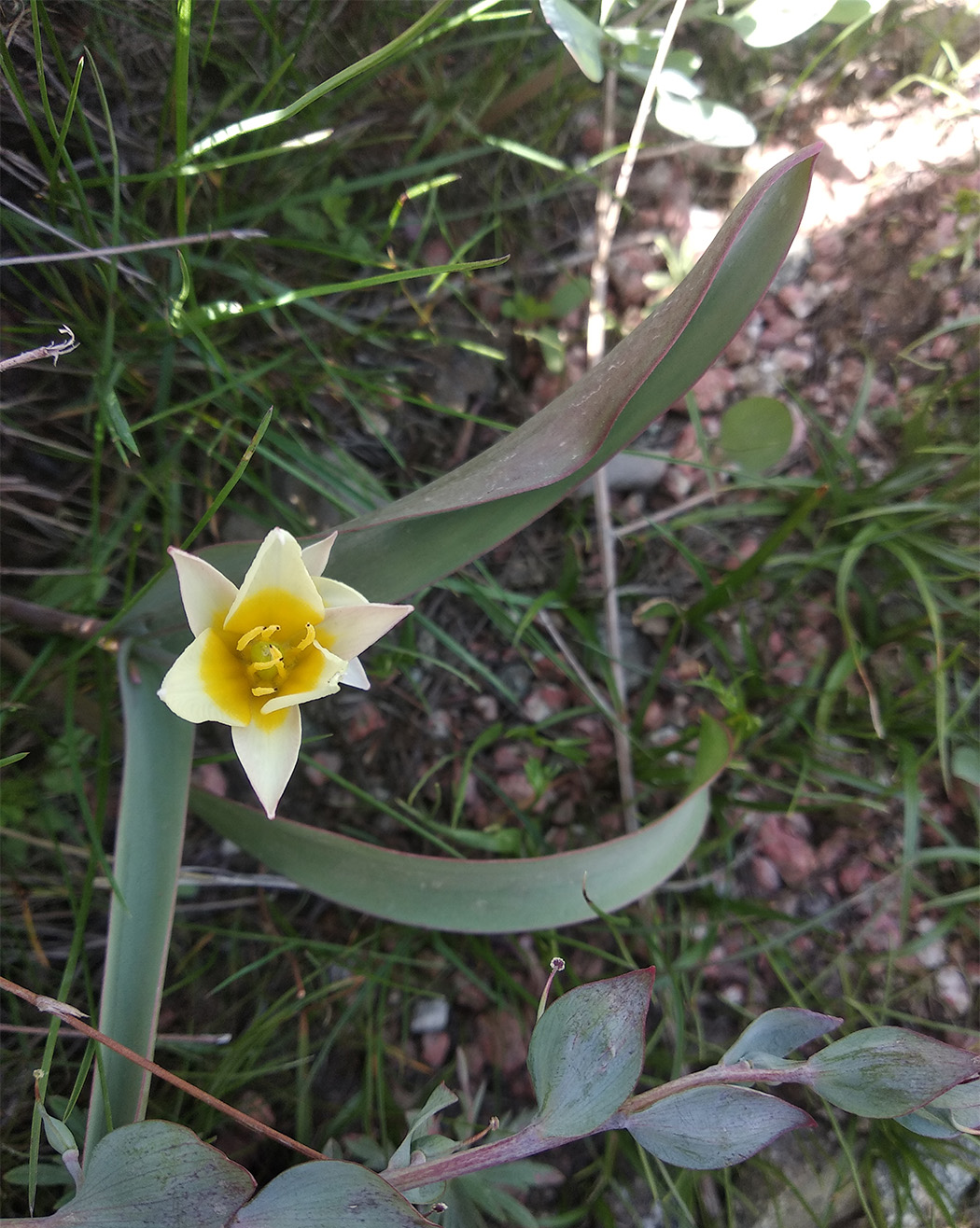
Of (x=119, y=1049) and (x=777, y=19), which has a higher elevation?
(x=777, y=19)

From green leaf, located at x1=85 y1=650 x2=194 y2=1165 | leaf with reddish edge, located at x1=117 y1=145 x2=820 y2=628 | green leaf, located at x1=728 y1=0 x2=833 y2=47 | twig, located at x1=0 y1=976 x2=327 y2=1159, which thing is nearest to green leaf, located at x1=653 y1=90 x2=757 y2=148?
green leaf, located at x1=728 y1=0 x2=833 y2=47

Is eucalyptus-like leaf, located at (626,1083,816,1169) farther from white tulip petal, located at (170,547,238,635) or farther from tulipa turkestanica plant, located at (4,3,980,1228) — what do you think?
white tulip petal, located at (170,547,238,635)

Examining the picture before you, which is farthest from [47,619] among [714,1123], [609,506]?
[714,1123]

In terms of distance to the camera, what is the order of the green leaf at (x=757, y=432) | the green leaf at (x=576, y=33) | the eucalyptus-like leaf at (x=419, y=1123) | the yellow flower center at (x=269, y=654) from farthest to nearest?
the green leaf at (x=757, y=432), the green leaf at (x=576, y=33), the yellow flower center at (x=269, y=654), the eucalyptus-like leaf at (x=419, y=1123)

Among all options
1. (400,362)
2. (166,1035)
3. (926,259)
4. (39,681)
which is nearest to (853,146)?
(926,259)

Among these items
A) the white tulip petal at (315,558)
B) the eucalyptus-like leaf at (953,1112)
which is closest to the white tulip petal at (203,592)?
the white tulip petal at (315,558)

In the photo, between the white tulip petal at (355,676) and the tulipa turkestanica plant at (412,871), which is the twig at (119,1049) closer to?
the tulipa turkestanica plant at (412,871)

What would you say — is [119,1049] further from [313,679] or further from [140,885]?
[313,679]
